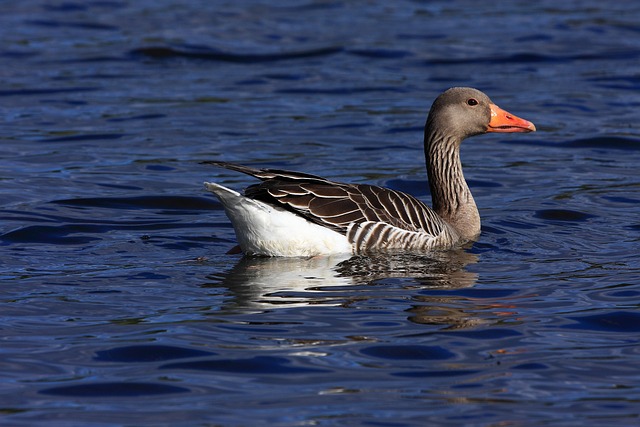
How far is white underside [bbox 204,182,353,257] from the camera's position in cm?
1009

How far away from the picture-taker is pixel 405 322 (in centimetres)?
836

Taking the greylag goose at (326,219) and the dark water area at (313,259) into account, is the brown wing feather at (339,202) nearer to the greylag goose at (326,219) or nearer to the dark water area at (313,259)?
the greylag goose at (326,219)

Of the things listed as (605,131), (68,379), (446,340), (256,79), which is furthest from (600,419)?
(256,79)

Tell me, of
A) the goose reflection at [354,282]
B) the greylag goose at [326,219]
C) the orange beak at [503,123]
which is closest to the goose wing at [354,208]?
the greylag goose at [326,219]

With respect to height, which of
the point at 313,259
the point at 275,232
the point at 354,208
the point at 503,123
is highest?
the point at 503,123

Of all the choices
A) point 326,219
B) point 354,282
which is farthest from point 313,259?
point 354,282

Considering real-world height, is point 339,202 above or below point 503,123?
below

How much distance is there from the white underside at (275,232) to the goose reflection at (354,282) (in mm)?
95

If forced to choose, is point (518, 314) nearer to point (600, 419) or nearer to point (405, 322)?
point (405, 322)

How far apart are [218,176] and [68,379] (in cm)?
772

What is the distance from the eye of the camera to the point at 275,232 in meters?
10.3

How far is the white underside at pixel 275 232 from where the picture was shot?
10.1 meters

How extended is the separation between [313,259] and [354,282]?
3.05ft

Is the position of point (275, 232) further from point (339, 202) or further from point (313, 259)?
point (339, 202)
